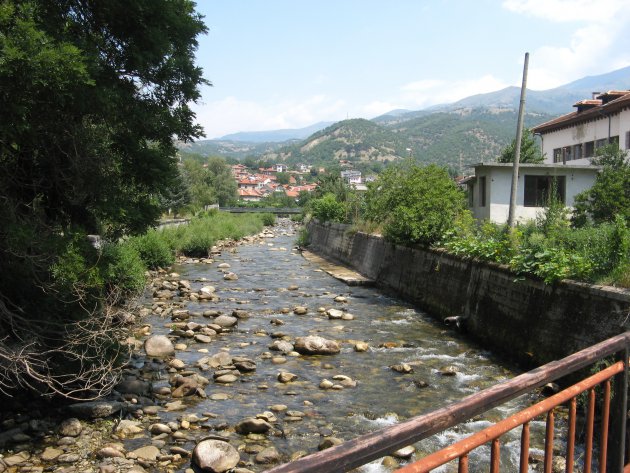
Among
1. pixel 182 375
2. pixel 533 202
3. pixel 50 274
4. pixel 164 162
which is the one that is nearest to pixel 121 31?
pixel 164 162

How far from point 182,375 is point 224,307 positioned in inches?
286

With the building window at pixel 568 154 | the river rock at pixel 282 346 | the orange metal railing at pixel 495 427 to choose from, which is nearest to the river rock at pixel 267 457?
the orange metal railing at pixel 495 427

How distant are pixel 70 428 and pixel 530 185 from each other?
24142 mm

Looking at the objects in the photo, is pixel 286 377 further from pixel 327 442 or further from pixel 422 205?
pixel 422 205

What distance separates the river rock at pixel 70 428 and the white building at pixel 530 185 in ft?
72.2

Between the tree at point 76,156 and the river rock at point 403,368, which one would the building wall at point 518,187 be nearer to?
the river rock at point 403,368

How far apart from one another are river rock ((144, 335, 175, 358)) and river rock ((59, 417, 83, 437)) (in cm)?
411

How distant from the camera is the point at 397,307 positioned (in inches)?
719

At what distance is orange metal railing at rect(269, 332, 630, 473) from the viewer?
1690mm

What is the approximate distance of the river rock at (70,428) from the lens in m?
7.50

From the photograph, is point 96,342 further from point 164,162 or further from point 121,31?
point 121,31

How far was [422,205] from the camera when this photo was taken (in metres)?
20.2

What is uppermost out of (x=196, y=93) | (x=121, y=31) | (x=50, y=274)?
(x=121, y=31)

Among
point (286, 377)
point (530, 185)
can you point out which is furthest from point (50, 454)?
point (530, 185)
